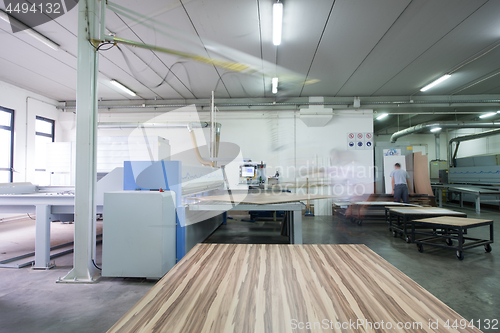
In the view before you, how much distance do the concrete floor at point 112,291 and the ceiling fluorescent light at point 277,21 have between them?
348 centimetres

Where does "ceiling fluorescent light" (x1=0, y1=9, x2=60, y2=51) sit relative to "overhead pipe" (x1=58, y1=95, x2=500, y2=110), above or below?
above

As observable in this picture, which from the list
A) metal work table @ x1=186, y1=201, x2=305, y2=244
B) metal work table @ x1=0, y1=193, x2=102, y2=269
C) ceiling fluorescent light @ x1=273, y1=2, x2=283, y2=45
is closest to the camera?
metal work table @ x1=186, y1=201, x2=305, y2=244

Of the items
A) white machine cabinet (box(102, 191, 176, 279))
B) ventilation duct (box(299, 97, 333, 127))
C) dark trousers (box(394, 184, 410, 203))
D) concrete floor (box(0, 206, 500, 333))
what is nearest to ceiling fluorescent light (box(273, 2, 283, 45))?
white machine cabinet (box(102, 191, 176, 279))

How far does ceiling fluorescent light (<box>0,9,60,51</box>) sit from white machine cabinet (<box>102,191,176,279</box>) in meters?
3.22

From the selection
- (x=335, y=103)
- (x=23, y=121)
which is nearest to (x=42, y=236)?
(x=23, y=121)

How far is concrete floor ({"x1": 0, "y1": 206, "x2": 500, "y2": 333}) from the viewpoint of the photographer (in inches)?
72.5

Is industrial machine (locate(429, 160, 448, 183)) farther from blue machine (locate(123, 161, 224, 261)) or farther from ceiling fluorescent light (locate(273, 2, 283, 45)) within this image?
blue machine (locate(123, 161, 224, 261))

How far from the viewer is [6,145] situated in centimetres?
559

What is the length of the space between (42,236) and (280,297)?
3167mm

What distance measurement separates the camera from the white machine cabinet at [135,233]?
2.38m

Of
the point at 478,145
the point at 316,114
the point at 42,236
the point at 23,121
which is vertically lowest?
the point at 42,236

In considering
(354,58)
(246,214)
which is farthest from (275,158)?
(354,58)

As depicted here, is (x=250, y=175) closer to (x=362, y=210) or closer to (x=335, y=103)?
(x=362, y=210)

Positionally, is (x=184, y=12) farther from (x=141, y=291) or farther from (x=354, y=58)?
(x=141, y=291)
